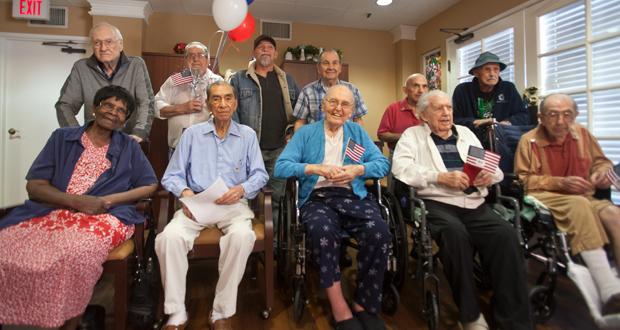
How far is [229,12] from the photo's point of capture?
2926 millimetres

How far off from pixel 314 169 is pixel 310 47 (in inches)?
134

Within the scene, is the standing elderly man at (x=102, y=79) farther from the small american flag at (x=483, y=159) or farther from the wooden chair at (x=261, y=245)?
the small american flag at (x=483, y=159)

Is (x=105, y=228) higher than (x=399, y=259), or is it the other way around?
(x=105, y=228)

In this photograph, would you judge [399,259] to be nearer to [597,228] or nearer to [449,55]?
[597,228]

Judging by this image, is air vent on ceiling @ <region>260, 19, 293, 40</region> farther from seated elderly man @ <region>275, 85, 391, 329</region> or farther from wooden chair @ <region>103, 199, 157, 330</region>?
wooden chair @ <region>103, 199, 157, 330</region>

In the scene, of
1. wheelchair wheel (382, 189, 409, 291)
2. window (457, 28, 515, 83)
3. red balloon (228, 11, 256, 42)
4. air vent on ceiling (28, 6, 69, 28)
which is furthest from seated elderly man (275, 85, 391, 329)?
air vent on ceiling (28, 6, 69, 28)

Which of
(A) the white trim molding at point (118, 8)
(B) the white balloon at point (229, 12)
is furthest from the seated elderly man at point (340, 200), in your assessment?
(A) the white trim molding at point (118, 8)

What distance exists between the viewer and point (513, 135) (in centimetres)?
169

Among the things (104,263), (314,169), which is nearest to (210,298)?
(104,263)

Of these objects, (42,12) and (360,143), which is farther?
(42,12)

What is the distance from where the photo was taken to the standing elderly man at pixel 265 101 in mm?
2479

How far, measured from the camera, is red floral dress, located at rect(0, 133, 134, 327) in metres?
1.23

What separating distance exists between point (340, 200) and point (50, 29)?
4708 millimetres

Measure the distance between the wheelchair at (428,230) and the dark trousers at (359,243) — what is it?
0.60ft
